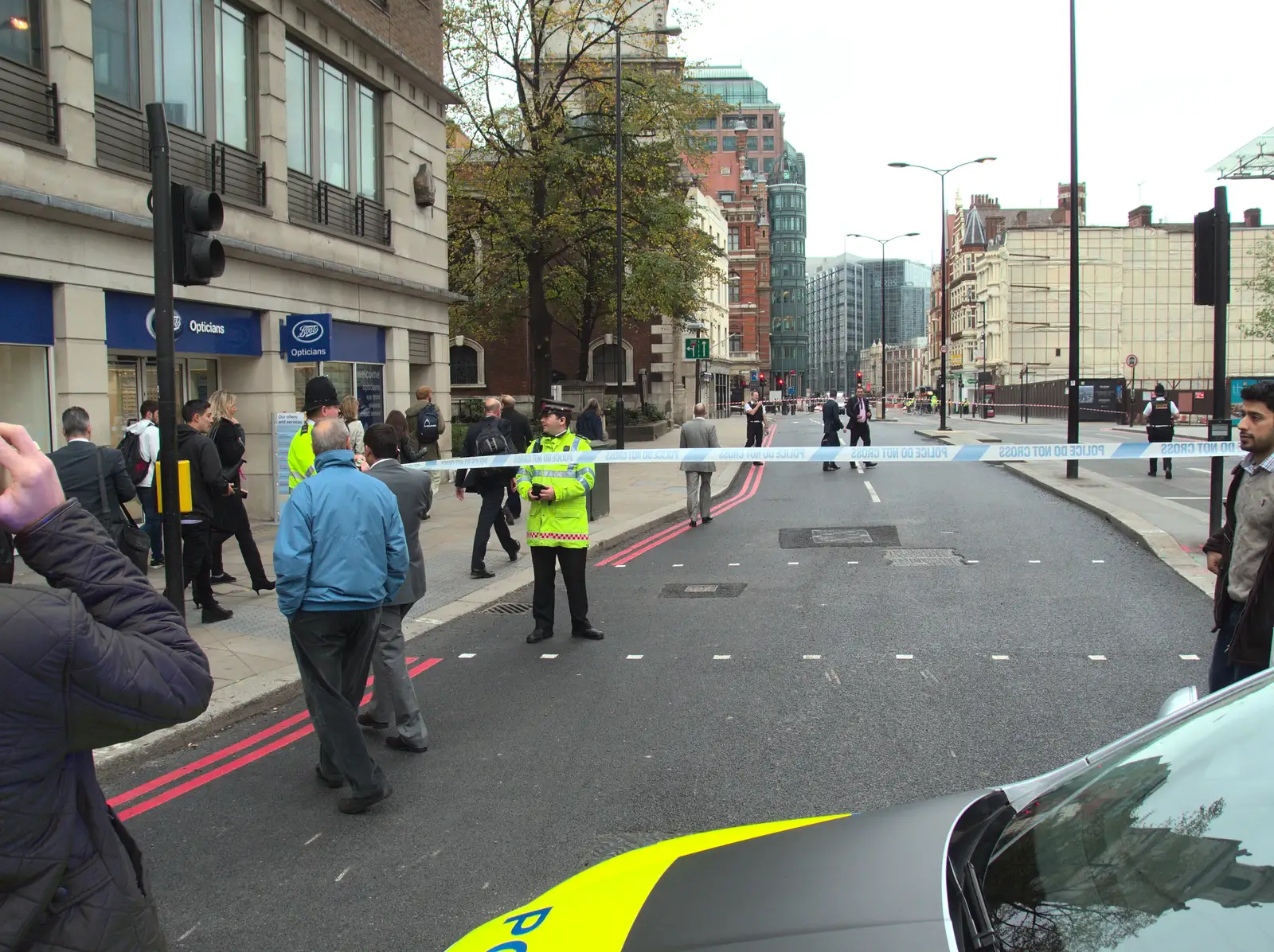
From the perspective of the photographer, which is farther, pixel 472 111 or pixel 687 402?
pixel 687 402

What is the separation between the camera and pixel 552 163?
2838 centimetres

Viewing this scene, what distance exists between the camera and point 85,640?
2.06m

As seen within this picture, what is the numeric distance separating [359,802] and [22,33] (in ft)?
33.2

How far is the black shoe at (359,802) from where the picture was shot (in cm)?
487

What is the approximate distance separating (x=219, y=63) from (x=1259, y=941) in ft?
51.4

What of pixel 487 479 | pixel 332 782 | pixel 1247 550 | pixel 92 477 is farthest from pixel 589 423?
pixel 1247 550

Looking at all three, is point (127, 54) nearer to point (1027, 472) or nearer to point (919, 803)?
point (919, 803)

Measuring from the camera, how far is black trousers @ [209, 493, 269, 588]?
30.8 feet

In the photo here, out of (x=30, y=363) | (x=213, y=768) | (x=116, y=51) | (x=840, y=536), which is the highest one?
(x=116, y=51)

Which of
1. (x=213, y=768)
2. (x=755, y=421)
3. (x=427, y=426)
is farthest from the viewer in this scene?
(x=755, y=421)

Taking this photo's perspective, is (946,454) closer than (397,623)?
No

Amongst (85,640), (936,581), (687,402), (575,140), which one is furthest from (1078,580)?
(687,402)

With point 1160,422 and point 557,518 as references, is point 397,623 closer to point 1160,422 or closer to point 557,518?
point 557,518

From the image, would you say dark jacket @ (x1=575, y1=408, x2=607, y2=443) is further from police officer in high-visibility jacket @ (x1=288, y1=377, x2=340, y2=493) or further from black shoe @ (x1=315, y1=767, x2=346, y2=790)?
black shoe @ (x1=315, y1=767, x2=346, y2=790)
